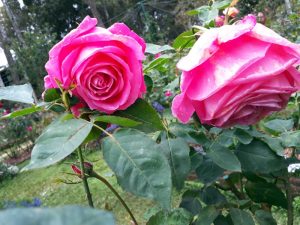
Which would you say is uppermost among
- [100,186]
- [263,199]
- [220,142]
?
Result: [220,142]

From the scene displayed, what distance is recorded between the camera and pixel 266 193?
0.67 m

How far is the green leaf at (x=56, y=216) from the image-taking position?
4.8 inches

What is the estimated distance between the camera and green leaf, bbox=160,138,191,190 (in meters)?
0.50

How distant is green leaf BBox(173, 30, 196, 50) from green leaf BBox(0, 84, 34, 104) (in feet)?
0.88

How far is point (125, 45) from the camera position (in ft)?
1.61

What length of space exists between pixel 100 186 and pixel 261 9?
8043mm

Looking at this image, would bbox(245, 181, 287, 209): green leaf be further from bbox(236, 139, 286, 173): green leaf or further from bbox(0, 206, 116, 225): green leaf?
bbox(0, 206, 116, 225): green leaf

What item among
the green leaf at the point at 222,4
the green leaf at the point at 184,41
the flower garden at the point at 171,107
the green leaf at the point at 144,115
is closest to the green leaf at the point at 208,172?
the flower garden at the point at 171,107

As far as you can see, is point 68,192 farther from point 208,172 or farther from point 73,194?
point 208,172

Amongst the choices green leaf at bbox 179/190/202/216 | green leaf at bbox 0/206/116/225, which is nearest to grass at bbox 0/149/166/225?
green leaf at bbox 179/190/202/216

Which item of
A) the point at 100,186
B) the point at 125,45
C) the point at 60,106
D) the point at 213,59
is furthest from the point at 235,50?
the point at 100,186

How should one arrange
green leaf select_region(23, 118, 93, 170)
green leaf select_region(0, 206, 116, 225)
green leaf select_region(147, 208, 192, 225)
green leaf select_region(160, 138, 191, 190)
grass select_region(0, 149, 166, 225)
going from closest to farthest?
green leaf select_region(0, 206, 116, 225) < green leaf select_region(23, 118, 93, 170) < green leaf select_region(160, 138, 191, 190) < green leaf select_region(147, 208, 192, 225) < grass select_region(0, 149, 166, 225)

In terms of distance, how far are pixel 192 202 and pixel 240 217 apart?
10cm

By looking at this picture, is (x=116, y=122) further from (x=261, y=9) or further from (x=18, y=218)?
(x=261, y=9)
